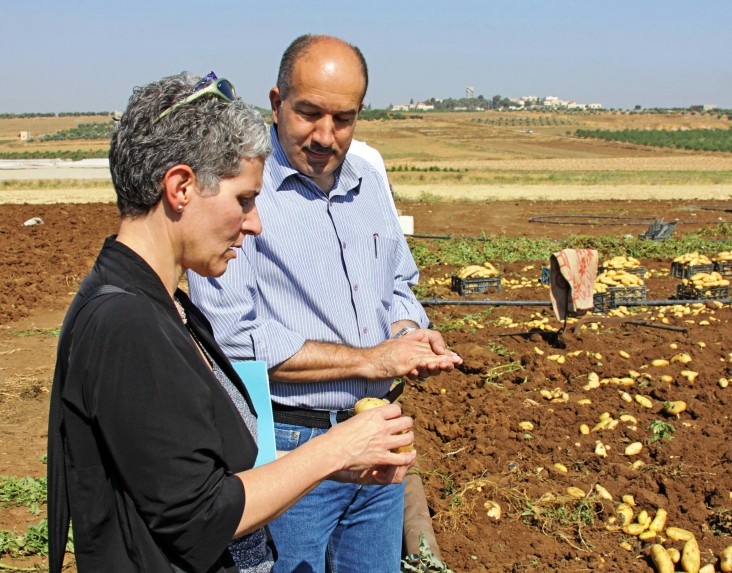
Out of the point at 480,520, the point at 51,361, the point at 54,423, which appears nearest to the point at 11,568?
the point at 480,520

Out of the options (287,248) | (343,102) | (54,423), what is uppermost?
(343,102)

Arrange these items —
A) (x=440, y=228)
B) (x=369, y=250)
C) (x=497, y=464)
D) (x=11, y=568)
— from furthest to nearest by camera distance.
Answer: (x=440, y=228), (x=497, y=464), (x=11, y=568), (x=369, y=250)

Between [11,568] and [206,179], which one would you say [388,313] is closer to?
[206,179]

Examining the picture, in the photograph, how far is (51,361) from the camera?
28.6ft

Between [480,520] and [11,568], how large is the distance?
8.87 feet

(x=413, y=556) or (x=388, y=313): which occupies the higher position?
(x=388, y=313)

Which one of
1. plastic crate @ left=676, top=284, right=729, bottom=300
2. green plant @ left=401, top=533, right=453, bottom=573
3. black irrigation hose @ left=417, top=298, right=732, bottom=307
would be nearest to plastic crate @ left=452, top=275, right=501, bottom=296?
black irrigation hose @ left=417, top=298, right=732, bottom=307

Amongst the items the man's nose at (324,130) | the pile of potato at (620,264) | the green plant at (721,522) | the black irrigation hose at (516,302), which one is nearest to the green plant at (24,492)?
the man's nose at (324,130)

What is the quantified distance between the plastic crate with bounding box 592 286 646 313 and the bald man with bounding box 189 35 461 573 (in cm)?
695

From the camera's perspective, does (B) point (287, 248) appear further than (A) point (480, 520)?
No

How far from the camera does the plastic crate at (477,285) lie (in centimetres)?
1073

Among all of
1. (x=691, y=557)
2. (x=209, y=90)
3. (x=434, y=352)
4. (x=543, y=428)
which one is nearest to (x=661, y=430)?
(x=543, y=428)

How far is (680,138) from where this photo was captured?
283 feet

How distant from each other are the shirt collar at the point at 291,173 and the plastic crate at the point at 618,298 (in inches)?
276
